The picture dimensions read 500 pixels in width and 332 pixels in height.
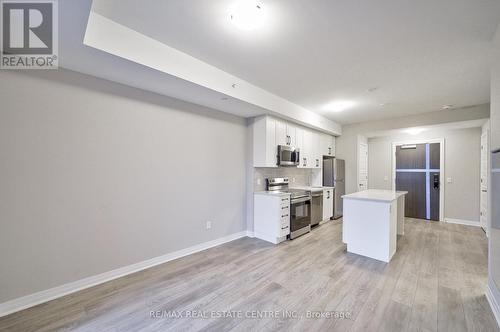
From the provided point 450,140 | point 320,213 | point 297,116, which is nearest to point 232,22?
point 297,116

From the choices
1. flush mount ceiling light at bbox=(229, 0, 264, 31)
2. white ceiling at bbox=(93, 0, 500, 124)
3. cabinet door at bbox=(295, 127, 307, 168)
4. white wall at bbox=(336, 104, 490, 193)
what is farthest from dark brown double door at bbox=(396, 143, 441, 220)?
flush mount ceiling light at bbox=(229, 0, 264, 31)

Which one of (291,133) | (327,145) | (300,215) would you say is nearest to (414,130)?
(327,145)

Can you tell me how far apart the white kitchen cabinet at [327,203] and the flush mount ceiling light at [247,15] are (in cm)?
420

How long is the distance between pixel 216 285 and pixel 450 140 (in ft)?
21.5

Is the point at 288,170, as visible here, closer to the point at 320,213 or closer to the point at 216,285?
the point at 320,213

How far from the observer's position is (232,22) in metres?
1.93

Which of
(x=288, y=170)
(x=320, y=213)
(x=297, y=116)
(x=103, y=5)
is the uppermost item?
(x=103, y=5)

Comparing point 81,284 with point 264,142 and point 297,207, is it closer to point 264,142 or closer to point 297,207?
point 264,142

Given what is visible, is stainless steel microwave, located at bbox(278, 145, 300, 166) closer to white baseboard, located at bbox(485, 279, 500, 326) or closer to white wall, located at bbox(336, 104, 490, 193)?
white wall, located at bbox(336, 104, 490, 193)

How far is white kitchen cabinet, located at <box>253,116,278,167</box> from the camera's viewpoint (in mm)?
4035

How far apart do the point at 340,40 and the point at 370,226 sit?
262 centimetres

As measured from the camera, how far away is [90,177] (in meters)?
2.45

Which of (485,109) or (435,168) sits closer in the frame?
(485,109)

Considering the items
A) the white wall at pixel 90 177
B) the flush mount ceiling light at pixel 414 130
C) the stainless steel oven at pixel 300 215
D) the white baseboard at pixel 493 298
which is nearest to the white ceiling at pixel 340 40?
the white wall at pixel 90 177
